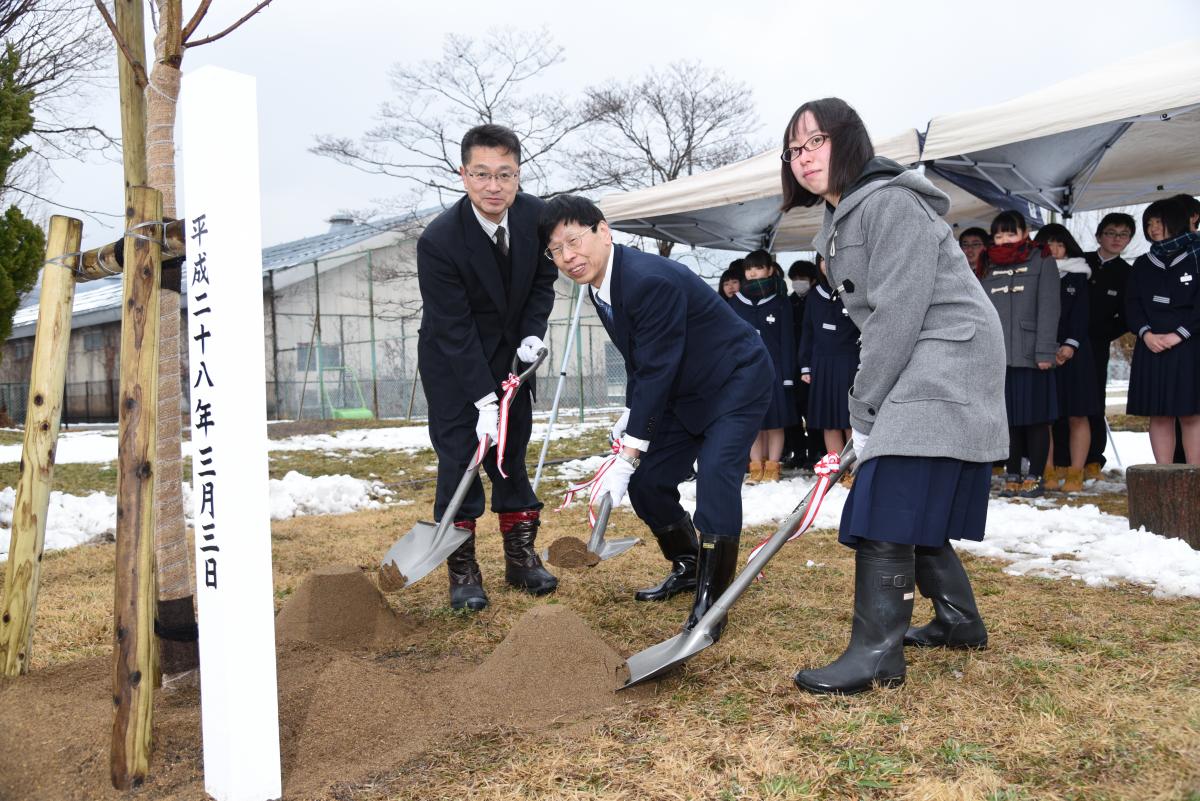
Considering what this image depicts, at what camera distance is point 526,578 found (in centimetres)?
421

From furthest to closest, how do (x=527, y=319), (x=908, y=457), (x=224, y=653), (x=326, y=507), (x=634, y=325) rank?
(x=326, y=507) < (x=527, y=319) < (x=634, y=325) < (x=908, y=457) < (x=224, y=653)

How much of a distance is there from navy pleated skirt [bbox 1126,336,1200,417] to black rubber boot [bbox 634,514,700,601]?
373cm

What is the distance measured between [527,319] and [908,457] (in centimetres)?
201

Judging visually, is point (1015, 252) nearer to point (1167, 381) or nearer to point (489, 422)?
point (1167, 381)

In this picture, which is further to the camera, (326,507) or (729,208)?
(729,208)

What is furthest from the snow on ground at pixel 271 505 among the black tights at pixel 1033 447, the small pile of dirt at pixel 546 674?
the black tights at pixel 1033 447

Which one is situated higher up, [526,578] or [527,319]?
[527,319]

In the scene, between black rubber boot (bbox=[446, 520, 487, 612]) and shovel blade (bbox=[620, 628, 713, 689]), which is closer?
shovel blade (bbox=[620, 628, 713, 689])

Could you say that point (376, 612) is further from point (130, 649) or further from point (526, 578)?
point (130, 649)

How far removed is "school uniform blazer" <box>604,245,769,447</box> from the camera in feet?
10.7

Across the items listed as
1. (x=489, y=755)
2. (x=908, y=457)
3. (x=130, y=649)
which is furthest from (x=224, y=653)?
(x=908, y=457)

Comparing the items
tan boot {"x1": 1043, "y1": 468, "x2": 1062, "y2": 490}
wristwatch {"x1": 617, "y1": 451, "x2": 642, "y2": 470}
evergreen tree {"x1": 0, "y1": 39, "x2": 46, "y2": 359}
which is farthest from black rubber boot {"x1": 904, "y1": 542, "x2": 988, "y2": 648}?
evergreen tree {"x1": 0, "y1": 39, "x2": 46, "y2": 359}

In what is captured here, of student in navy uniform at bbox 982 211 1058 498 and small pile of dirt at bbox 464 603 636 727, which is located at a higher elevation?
student in navy uniform at bbox 982 211 1058 498

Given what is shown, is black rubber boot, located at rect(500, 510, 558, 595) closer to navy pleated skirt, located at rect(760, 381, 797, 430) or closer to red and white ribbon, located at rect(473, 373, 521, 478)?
red and white ribbon, located at rect(473, 373, 521, 478)
